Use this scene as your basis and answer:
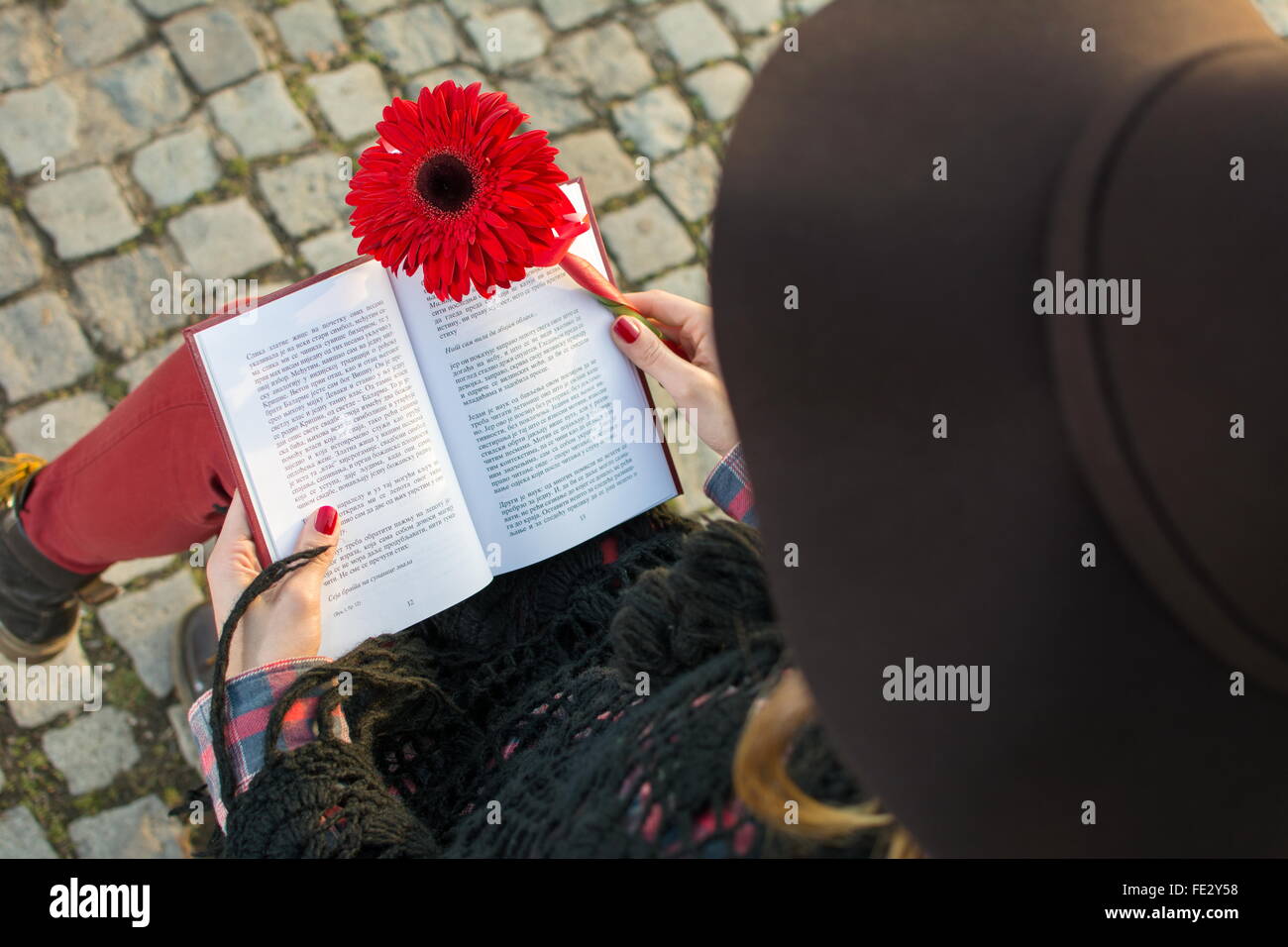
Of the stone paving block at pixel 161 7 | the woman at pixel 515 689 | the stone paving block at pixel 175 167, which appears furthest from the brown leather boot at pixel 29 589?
the stone paving block at pixel 161 7

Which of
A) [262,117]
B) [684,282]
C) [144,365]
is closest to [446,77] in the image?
[262,117]

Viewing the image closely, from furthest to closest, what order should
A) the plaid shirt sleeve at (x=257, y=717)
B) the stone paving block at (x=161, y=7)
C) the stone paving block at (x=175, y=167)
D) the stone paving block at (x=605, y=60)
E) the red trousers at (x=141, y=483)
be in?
the stone paving block at (x=605, y=60) → the stone paving block at (x=161, y=7) → the stone paving block at (x=175, y=167) → the red trousers at (x=141, y=483) → the plaid shirt sleeve at (x=257, y=717)

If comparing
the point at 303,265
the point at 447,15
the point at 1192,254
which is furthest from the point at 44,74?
the point at 1192,254

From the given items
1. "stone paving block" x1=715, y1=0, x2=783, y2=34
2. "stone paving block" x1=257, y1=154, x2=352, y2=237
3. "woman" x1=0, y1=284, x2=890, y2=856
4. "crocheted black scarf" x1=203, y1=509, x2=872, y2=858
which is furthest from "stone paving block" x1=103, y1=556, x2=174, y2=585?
"stone paving block" x1=715, y1=0, x2=783, y2=34

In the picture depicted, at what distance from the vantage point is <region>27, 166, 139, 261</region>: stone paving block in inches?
89.7

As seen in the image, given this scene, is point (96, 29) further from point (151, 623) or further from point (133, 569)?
point (151, 623)

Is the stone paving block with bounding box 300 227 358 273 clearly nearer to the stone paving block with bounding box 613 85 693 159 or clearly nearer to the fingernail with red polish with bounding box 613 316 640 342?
the stone paving block with bounding box 613 85 693 159

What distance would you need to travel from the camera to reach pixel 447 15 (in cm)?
261

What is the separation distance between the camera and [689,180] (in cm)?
264

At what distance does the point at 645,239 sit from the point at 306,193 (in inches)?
35.6

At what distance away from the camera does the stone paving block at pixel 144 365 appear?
222 cm

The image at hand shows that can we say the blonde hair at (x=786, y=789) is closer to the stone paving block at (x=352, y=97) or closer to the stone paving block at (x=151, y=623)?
the stone paving block at (x=151, y=623)

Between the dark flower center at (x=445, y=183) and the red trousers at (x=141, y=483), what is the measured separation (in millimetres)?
468
